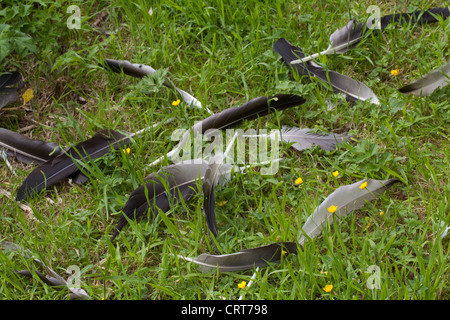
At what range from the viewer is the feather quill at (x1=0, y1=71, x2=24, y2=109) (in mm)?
2834

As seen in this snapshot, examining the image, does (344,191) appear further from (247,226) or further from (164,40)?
(164,40)

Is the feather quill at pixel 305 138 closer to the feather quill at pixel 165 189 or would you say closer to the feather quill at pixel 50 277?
the feather quill at pixel 165 189

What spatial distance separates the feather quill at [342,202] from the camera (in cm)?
215

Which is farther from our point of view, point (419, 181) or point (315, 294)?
point (419, 181)

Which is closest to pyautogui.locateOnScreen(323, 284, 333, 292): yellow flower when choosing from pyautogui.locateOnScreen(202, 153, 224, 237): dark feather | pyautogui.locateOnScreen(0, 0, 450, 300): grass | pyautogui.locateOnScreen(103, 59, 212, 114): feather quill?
pyautogui.locateOnScreen(0, 0, 450, 300): grass

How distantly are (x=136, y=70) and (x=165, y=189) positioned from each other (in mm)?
888

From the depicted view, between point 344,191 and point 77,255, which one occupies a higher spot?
point 344,191

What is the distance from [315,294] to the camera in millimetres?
2014

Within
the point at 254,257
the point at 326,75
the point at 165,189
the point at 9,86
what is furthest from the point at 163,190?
the point at 9,86

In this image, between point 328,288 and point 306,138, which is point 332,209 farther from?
point 306,138

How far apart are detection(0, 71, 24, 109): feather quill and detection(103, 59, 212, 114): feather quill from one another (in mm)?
502

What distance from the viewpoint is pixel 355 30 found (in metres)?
2.88
